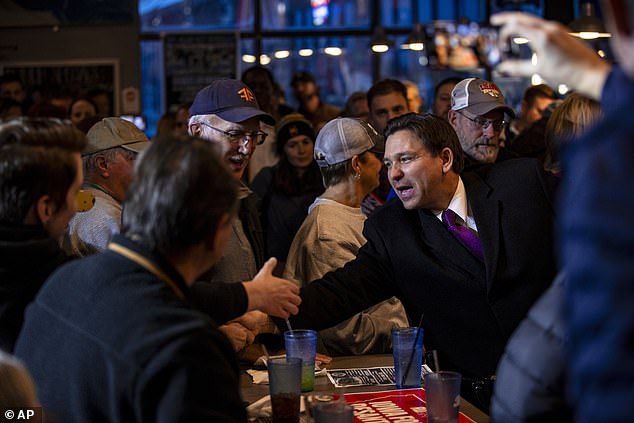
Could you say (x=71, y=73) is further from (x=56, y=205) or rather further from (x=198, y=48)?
(x=56, y=205)

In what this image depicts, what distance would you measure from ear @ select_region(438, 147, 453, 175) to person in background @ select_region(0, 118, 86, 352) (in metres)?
1.55

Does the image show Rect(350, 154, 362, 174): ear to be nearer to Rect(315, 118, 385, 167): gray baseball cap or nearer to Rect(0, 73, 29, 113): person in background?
Rect(315, 118, 385, 167): gray baseball cap

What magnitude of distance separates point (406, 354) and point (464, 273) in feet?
2.00

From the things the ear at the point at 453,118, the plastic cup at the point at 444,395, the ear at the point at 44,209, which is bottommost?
the plastic cup at the point at 444,395

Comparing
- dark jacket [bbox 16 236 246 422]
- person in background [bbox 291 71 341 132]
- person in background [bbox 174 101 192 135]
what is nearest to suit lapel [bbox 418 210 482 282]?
dark jacket [bbox 16 236 246 422]

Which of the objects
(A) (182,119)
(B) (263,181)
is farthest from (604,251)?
(A) (182,119)

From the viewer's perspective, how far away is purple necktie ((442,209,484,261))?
329cm

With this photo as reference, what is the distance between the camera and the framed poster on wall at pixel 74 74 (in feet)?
34.5

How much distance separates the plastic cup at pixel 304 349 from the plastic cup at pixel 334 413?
0.58 m

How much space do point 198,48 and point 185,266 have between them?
898cm

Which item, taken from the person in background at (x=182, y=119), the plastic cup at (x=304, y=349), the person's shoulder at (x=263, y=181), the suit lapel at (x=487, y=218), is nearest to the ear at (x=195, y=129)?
the suit lapel at (x=487, y=218)

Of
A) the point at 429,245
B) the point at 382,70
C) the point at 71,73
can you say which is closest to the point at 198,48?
the point at 71,73

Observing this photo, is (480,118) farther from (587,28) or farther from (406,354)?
(587,28)

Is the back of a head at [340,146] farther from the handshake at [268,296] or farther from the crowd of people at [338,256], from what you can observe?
the handshake at [268,296]
